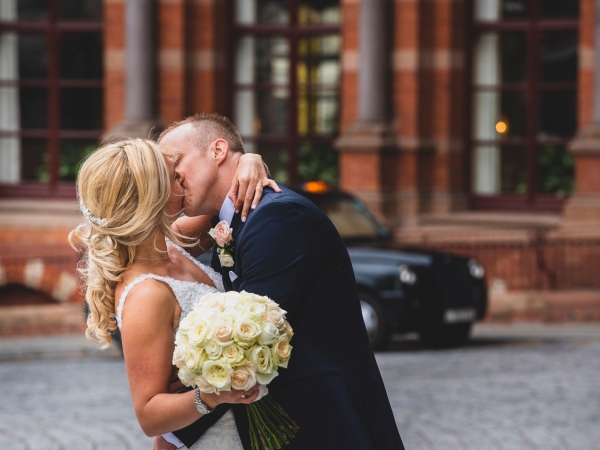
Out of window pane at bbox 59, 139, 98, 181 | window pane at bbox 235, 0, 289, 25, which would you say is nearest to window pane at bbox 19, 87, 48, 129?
window pane at bbox 59, 139, 98, 181

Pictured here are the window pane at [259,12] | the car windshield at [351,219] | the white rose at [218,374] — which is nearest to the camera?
the white rose at [218,374]

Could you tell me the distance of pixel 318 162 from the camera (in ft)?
59.0

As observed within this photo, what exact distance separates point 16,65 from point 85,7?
4.32 feet

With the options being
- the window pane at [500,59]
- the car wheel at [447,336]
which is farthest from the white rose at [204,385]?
the window pane at [500,59]

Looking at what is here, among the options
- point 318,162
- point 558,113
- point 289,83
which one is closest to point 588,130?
point 558,113

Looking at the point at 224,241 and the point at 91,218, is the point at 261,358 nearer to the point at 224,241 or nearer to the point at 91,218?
the point at 224,241

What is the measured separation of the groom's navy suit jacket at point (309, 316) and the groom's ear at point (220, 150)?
6.9 inches

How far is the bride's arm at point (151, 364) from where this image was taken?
2955mm

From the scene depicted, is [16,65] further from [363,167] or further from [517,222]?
[517,222]

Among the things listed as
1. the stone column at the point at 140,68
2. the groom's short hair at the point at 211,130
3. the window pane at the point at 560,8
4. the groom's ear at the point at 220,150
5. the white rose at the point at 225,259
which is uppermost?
the window pane at the point at 560,8

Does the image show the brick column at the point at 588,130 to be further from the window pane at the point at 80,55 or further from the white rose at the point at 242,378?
the white rose at the point at 242,378

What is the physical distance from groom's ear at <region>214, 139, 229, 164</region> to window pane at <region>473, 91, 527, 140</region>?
14.6 metres

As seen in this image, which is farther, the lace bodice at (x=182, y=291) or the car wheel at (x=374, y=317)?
the car wheel at (x=374, y=317)

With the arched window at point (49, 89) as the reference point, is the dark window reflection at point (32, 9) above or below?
above
